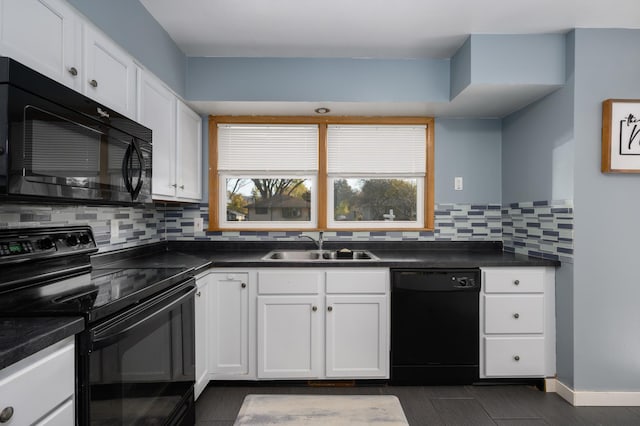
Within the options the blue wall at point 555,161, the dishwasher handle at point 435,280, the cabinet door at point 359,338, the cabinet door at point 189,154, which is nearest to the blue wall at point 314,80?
the cabinet door at point 189,154

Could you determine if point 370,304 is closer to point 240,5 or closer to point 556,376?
point 556,376

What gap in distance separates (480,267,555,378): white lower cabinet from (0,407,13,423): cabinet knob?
245 centimetres

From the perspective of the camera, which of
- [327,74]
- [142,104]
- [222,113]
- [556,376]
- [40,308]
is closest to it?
[40,308]

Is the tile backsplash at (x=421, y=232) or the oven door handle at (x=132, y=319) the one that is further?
the tile backsplash at (x=421, y=232)

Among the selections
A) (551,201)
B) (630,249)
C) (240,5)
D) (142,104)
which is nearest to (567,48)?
(551,201)

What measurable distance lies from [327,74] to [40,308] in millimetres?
2247

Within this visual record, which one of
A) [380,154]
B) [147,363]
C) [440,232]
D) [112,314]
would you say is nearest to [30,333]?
[112,314]

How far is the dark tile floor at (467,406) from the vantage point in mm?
2137

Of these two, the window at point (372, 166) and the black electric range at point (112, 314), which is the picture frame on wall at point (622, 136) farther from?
the black electric range at point (112, 314)

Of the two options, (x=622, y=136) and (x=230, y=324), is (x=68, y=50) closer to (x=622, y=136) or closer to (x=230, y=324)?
(x=230, y=324)

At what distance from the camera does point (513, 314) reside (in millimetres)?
2504

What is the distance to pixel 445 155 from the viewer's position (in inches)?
125

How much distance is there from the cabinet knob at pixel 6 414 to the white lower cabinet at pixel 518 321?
2.45 metres

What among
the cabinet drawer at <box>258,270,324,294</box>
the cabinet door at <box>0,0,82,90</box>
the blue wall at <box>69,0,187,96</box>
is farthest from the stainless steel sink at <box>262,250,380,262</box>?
the cabinet door at <box>0,0,82,90</box>
